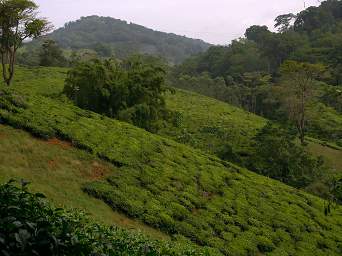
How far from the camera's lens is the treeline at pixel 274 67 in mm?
67062

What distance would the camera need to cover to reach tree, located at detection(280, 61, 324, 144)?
51.7m

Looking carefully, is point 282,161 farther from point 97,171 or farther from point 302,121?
point 97,171

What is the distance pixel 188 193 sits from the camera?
21891 millimetres

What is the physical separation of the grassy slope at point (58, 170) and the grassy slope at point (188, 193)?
1.92 ft

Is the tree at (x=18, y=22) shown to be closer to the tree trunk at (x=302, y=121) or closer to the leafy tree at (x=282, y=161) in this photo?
the leafy tree at (x=282, y=161)

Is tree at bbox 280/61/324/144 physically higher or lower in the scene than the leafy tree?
higher

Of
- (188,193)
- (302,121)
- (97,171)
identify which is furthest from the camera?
(302,121)

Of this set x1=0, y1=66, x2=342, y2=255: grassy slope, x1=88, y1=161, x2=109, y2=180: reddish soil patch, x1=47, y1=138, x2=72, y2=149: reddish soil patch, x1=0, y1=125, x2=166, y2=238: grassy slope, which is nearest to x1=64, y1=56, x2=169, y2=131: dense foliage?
x1=0, y1=66, x2=342, y2=255: grassy slope

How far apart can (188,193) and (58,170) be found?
631 centimetres

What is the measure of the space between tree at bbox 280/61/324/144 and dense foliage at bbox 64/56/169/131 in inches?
855

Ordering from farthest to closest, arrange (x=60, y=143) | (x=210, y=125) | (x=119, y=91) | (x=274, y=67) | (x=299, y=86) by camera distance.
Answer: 1. (x=274, y=67)
2. (x=299, y=86)
3. (x=210, y=125)
4. (x=119, y=91)
5. (x=60, y=143)

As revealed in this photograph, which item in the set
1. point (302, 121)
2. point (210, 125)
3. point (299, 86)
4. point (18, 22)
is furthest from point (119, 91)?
point (299, 86)

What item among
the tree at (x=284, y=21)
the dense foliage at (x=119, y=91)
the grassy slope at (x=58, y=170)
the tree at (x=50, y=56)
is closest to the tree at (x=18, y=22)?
the dense foliage at (x=119, y=91)

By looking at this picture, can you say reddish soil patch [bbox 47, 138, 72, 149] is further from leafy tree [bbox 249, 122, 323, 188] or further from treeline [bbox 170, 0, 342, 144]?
treeline [bbox 170, 0, 342, 144]
